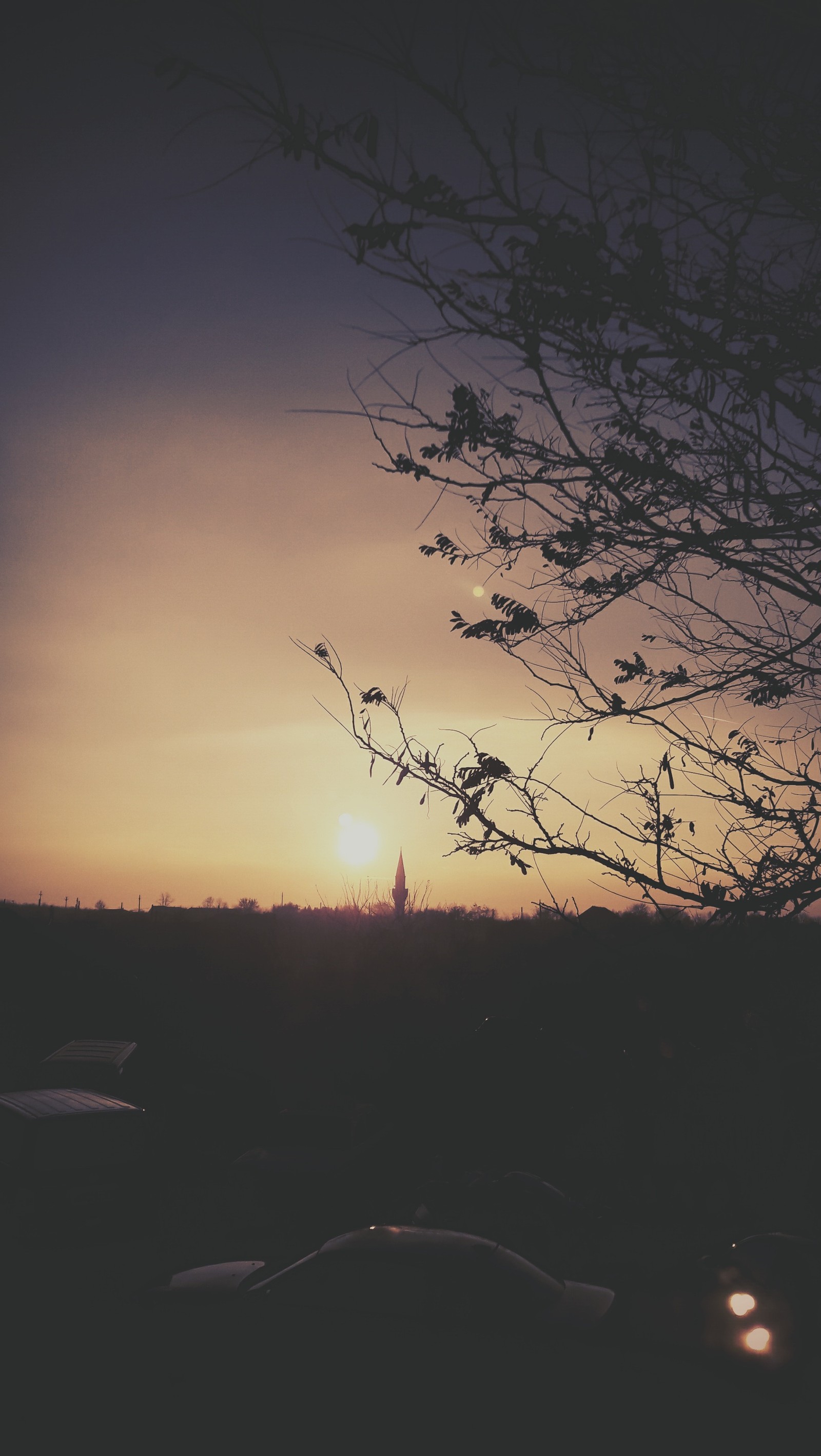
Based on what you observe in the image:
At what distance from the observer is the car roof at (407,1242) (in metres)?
5.65

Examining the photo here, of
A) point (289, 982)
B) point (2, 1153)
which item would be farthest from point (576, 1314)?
point (289, 982)

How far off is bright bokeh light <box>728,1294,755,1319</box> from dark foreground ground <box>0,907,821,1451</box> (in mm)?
559

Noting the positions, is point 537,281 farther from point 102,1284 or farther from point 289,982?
point 289,982

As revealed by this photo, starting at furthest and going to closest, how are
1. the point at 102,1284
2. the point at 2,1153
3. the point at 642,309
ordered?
the point at 2,1153
the point at 102,1284
the point at 642,309

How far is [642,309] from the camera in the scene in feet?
13.6

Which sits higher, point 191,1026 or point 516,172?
point 516,172

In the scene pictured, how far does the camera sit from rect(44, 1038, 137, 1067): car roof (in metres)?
15.9

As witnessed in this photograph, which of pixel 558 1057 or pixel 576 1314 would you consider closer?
pixel 576 1314

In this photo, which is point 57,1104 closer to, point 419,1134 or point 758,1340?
point 419,1134

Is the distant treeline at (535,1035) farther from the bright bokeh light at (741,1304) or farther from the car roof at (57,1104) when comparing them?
the car roof at (57,1104)

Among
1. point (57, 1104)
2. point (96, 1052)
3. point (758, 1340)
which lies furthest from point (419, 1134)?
point (758, 1340)

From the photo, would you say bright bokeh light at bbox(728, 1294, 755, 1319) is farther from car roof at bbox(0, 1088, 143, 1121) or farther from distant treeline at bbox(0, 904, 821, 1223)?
car roof at bbox(0, 1088, 143, 1121)

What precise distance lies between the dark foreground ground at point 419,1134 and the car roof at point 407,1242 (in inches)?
34.2

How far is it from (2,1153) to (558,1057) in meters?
9.77
